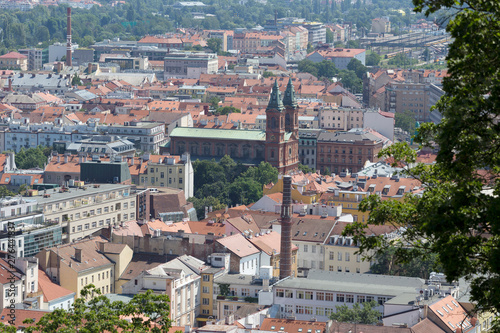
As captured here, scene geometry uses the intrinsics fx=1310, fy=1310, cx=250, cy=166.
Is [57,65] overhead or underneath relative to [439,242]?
underneath

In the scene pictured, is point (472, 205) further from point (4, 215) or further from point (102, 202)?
point (102, 202)

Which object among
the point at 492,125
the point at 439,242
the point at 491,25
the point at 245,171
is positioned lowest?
the point at 245,171

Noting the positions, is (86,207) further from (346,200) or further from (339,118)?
(339,118)

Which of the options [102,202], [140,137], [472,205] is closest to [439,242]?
[472,205]

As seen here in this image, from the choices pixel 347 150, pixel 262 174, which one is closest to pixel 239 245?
pixel 262 174

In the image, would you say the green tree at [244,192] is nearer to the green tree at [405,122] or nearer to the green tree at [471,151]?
the green tree at [405,122]

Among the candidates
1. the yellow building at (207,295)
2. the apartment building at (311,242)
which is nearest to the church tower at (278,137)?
the apartment building at (311,242)
